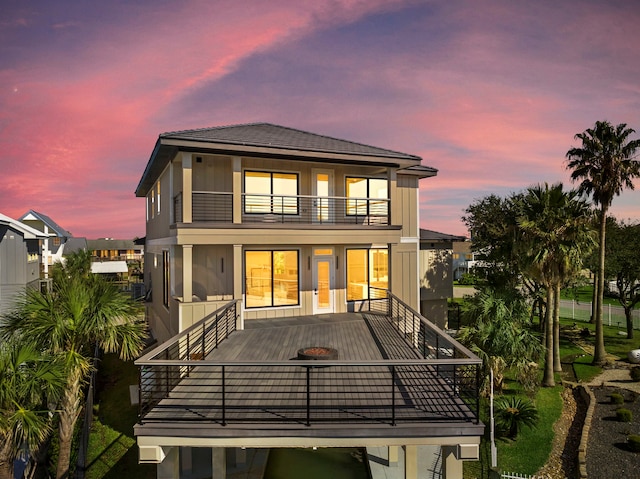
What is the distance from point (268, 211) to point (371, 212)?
4810 mm

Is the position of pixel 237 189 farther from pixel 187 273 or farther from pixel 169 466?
pixel 169 466

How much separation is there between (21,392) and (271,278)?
857cm

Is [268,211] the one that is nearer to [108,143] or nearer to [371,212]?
[371,212]

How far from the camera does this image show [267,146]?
1362 cm

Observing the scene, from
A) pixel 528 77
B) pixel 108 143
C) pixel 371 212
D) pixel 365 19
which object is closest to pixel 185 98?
pixel 108 143

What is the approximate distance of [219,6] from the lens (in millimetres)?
15508

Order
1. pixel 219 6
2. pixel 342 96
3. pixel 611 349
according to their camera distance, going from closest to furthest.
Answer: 1. pixel 219 6
2. pixel 342 96
3. pixel 611 349

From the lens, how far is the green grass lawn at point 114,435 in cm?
1165

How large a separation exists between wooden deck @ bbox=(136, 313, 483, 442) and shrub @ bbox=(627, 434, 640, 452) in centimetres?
832

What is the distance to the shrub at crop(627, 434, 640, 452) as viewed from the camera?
1262cm

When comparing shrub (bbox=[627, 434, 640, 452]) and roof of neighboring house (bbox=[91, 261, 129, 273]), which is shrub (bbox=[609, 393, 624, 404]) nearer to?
shrub (bbox=[627, 434, 640, 452])

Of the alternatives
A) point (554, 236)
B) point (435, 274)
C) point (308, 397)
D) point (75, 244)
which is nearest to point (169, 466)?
point (308, 397)

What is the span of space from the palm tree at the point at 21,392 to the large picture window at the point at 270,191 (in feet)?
26.9

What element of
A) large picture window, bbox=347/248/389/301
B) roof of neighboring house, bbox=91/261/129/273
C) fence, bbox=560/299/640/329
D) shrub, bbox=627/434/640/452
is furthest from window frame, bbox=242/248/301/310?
roof of neighboring house, bbox=91/261/129/273
